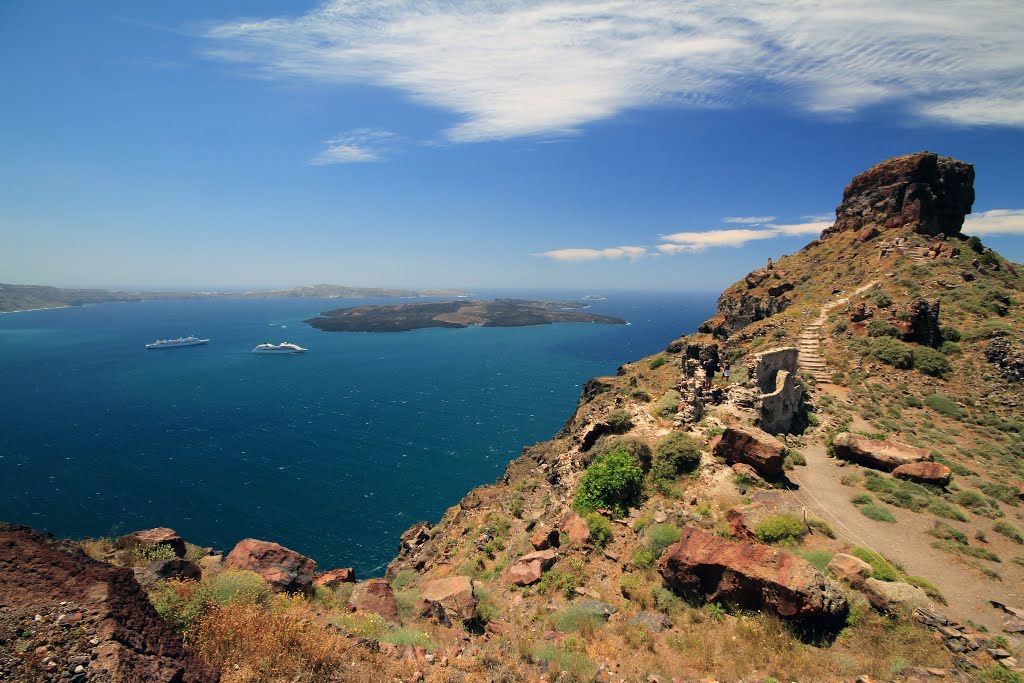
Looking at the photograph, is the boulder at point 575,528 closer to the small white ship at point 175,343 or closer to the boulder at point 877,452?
the boulder at point 877,452

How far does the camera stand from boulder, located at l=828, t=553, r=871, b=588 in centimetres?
1003

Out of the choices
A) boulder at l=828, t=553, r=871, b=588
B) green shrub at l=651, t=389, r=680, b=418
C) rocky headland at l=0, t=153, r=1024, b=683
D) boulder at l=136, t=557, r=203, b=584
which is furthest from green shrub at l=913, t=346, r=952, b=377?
boulder at l=136, t=557, r=203, b=584

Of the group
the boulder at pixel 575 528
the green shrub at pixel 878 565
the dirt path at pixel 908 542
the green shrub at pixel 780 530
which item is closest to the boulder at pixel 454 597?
the boulder at pixel 575 528

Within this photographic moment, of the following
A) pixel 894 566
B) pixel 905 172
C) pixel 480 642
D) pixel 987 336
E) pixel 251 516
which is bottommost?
pixel 251 516

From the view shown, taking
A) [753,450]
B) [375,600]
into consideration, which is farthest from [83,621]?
[753,450]

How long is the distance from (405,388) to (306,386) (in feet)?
67.4

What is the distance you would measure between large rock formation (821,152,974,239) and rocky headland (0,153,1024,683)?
23.1m

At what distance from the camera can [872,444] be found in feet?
56.0

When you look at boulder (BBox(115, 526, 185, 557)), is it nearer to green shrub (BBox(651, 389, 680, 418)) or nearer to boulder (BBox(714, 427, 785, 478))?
boulder (BBox(714, 427, 785, 478))

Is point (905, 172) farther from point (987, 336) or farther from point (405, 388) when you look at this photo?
point (405, 388)

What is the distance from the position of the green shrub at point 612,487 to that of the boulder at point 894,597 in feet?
25.0

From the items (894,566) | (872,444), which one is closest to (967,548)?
(894,566)

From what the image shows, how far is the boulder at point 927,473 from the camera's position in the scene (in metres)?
15.3

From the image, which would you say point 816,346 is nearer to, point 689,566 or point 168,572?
point 689,566
